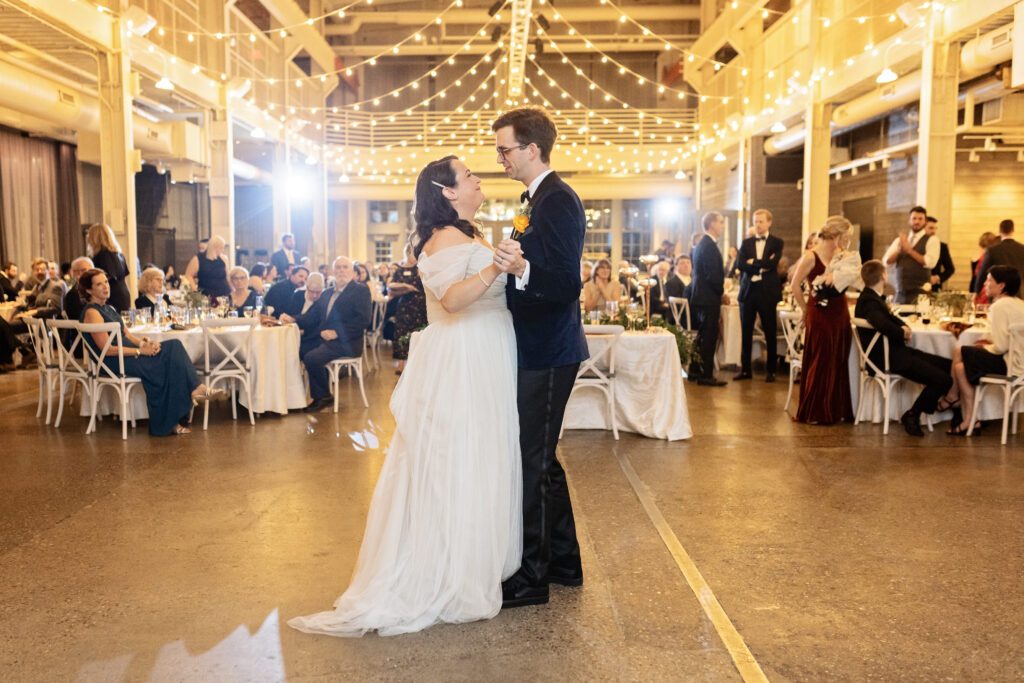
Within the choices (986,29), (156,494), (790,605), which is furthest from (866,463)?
(986,29)

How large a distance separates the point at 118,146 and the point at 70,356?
4.61m

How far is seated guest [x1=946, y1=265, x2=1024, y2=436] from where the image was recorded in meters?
5.56

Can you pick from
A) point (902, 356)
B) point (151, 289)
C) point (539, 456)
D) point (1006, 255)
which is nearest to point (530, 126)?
point (539, 456)

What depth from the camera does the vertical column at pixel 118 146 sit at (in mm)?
9773

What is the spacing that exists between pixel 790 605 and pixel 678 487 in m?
1.62

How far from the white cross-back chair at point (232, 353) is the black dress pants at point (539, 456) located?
3.96 m

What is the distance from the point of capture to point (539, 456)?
2.96 metres

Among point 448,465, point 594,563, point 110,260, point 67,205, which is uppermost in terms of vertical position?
point 67,205

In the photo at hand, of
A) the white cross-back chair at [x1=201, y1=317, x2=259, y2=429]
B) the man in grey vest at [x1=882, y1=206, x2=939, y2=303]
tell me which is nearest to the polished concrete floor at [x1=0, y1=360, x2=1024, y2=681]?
Result: the white cross-back chair at [x1=201, y1=317, x2=259, y2=429]

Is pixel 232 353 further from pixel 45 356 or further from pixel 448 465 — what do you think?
pixel 448 465

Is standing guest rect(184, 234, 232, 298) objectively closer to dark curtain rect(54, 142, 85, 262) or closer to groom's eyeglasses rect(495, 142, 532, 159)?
dark curtain rect(54, 142, 85, 262)

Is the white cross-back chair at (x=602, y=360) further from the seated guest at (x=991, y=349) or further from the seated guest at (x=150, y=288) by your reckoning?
the seated guest at (x=150, y=288)

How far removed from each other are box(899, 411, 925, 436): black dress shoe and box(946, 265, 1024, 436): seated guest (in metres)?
0.22

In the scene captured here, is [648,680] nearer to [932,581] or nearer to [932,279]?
[932,581]
